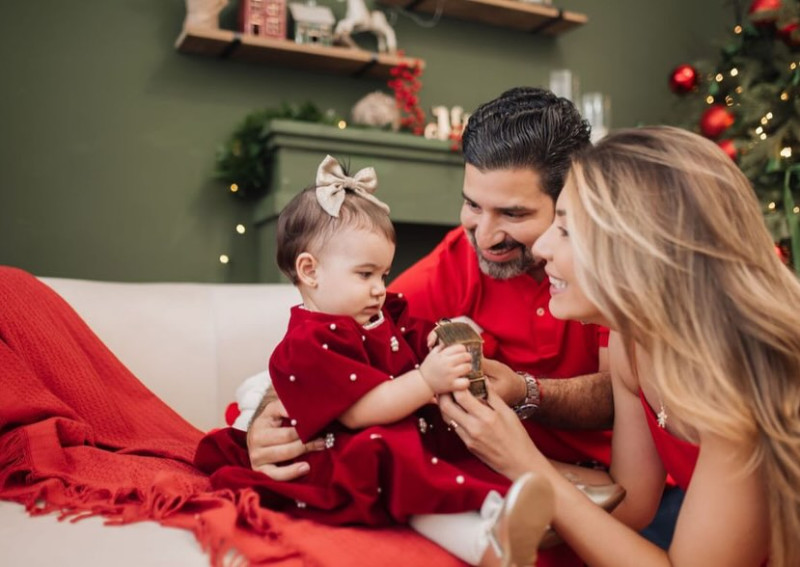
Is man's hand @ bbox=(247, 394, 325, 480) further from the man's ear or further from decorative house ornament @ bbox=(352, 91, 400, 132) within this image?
decorative house ornament @ bbox=(352, 91, 400, 132)

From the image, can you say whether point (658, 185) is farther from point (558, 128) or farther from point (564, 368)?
point (564, 368)

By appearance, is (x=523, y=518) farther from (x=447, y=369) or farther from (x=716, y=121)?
(x=716, y=121)

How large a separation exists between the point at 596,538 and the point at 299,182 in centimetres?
220

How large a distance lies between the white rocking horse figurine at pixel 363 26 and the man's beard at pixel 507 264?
1.92 metres

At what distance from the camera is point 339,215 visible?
1358 millimetres

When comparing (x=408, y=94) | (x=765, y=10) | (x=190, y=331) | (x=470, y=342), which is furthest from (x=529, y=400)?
(x=765, y=10)

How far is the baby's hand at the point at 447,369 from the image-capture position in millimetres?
1189

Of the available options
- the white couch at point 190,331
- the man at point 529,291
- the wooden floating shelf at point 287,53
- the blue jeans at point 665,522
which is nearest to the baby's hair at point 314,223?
the man at point 529,291

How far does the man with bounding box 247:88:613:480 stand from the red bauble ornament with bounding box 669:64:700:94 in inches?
89.4

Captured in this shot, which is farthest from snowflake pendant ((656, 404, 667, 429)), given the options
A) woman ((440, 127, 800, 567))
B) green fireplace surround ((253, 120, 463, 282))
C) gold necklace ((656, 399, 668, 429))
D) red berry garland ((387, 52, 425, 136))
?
red berry garland ((387, 52, 425, 136))

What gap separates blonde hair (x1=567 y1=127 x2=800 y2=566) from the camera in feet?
3.64

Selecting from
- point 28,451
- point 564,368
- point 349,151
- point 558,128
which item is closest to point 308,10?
point 349,151

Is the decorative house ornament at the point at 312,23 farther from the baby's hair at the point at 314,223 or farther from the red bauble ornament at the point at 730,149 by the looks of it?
the baby's hair at the point at 314,223

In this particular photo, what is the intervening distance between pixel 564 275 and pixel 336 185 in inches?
17.6
